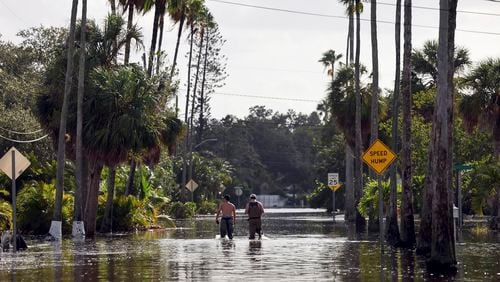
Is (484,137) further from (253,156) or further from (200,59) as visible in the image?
(253,156)

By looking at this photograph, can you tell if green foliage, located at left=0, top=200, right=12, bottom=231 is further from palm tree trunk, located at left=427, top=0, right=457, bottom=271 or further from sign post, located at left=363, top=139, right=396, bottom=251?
palm tree trunk, located at left=427, top=0, right=457, bottom=271

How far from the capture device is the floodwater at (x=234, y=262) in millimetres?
19297

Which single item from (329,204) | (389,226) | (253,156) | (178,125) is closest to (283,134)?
(253,156)

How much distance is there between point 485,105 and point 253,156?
4190 inches

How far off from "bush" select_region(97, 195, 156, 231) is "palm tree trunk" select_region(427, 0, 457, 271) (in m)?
26.3

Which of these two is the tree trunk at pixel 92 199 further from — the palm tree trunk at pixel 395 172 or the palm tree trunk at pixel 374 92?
the palm tree trunk at pixel 395 172

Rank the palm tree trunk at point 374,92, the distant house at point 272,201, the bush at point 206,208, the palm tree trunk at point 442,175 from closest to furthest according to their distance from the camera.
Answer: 1. the palm tree trunk at point 442,175
2. the palm tree trunk at point 374,92
3. the bush at point 206,208
4. the distant house at point 272,201

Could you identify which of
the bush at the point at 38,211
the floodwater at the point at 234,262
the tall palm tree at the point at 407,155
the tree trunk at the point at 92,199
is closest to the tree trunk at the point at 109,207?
the tree trunk at the point at 92,199

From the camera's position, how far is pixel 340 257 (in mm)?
24844

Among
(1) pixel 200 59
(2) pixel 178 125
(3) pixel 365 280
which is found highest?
(1) pixel 200 59

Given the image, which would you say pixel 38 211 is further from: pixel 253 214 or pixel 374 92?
pixel 374 92

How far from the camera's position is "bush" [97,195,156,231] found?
4554 centimetres

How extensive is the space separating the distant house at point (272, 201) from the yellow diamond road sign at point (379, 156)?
121381 mm

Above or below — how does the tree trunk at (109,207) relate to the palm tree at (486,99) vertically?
below
